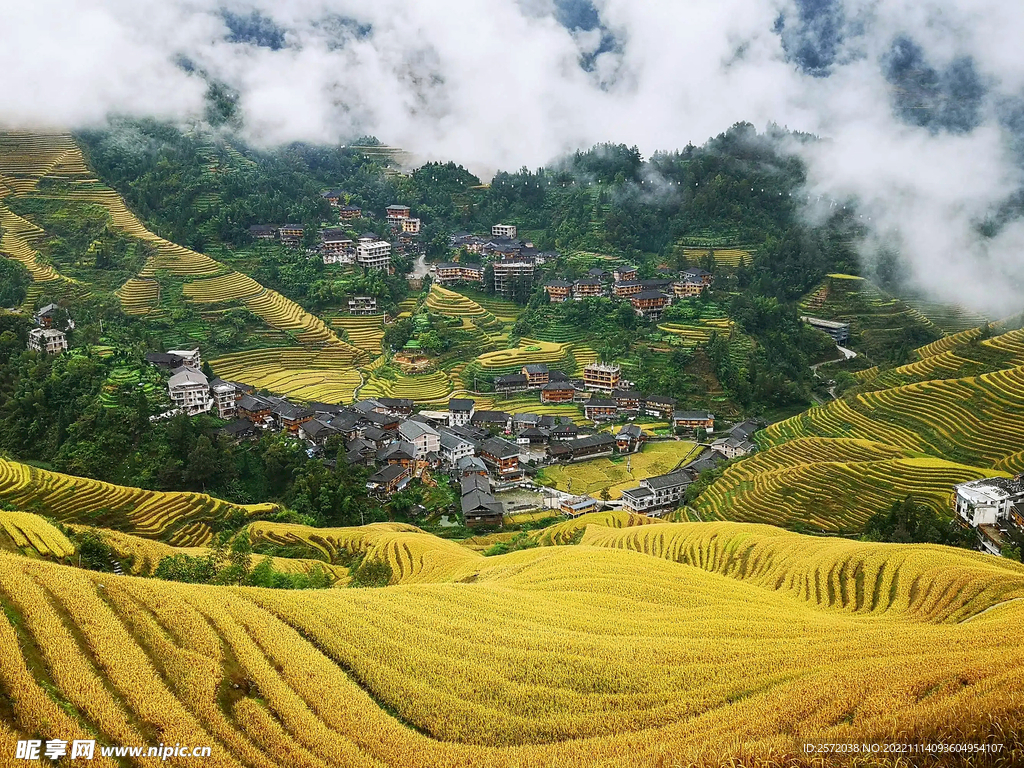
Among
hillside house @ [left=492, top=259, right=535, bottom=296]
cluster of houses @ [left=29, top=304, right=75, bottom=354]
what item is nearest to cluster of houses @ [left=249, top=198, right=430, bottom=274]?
hillside house @ [left=492, top=259, right=535, bottom=296]

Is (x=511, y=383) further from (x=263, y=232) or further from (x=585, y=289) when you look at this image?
(x=263, y=232)

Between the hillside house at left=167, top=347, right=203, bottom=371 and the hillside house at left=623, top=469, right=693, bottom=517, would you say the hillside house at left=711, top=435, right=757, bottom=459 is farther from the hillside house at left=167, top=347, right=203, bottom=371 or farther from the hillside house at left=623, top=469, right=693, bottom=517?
the hillside house at left=167, top=347, right=203, bottom=371

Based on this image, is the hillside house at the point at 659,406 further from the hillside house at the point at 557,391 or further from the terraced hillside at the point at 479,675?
the terraced hillside at the point at 479,675

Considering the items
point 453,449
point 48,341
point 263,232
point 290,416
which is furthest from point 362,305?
point 453,449

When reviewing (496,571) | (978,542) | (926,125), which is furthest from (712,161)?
(496,571)

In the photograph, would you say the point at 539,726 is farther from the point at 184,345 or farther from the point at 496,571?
the point at 184,345
